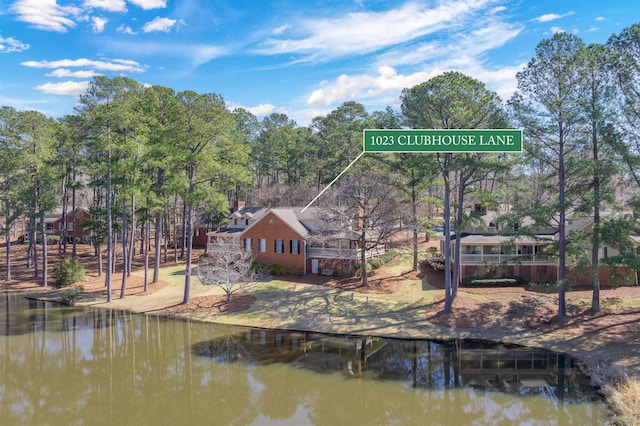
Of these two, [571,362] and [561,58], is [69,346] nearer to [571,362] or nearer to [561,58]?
[571,362]

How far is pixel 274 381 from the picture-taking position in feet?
58.3

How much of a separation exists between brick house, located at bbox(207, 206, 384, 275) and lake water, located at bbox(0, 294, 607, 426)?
10106 mm

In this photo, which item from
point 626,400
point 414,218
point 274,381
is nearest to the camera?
point 626,400

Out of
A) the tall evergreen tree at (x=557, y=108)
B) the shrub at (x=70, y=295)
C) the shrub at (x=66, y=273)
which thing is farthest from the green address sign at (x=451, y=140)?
the shrub at (x=66, y=273)

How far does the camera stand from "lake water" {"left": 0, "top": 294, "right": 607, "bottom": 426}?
590 inches

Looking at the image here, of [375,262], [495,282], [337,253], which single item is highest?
[337,253]

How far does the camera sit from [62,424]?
576 inches

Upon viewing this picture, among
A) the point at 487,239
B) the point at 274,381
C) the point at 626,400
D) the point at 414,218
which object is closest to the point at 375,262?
the point at 414,218

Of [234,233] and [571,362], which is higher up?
[234,233]

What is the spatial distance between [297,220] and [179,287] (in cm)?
1099

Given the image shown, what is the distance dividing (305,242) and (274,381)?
59.3 ft

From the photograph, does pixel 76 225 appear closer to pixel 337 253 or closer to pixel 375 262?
pixel 337 253

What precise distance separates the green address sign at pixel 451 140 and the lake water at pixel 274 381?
10.1m

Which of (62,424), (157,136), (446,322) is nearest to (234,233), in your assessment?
(157,136)
